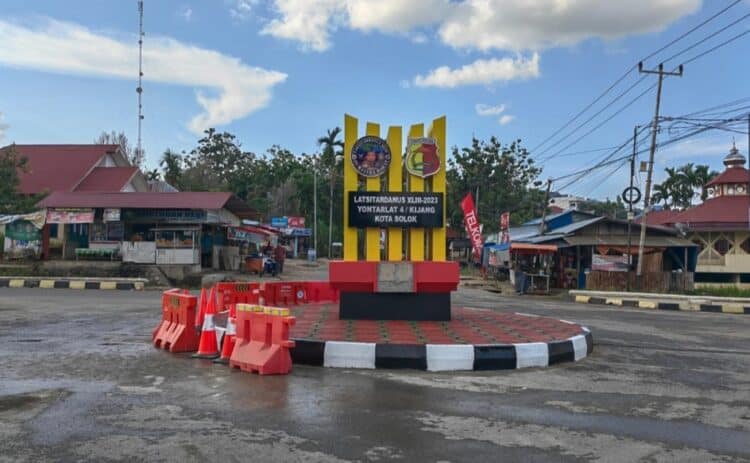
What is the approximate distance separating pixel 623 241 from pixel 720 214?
9378 mm

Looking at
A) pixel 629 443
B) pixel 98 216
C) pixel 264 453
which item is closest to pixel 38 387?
pixel 264 453

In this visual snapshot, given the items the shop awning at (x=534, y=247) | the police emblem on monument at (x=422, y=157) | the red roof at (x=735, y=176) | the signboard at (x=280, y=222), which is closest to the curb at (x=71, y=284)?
the shop awning at (x=534, y=247)

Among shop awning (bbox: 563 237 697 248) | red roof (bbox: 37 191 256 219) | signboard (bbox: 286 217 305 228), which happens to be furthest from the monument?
signboard (bbox: 286 217 305 228)

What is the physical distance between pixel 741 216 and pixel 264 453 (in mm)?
34628

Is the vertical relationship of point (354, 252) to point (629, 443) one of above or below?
above

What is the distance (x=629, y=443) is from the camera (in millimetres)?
4883

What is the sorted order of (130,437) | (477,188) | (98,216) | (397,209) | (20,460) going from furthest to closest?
(477,188)
(98,216)
(397,209)
(130,437)
(20,460)

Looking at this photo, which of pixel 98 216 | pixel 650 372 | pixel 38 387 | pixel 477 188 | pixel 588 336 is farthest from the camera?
pixel 477 188

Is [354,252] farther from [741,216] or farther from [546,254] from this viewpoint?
→ [741,216]

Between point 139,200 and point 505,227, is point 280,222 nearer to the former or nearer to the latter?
point 505,227

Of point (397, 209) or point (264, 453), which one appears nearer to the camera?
point (264, 453)

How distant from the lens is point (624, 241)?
27.8 m

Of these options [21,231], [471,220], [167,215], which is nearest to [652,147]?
[471,220]

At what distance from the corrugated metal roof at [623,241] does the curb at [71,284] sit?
17714mm
